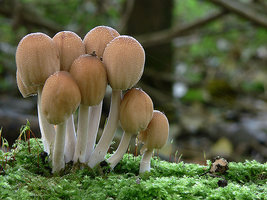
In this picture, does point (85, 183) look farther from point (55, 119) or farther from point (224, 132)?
point (224, 132)

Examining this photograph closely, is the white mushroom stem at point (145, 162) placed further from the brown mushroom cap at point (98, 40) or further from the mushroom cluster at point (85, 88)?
the brown mushroom cap at point (98, 40)

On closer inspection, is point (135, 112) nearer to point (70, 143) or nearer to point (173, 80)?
point (70, 143)

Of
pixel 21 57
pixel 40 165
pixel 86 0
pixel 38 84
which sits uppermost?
pixel 86 0

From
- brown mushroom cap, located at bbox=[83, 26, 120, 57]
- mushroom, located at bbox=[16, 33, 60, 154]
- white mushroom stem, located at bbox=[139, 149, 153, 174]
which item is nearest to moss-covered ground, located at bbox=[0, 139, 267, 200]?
white mushroom stem, located at bbox=[139, 149, 153, 174]

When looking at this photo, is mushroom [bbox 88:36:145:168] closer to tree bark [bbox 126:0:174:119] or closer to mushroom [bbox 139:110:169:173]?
mushroom [bbox 139:110:169:173]

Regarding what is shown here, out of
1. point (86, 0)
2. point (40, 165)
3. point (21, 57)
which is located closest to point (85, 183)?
point (40, 165)

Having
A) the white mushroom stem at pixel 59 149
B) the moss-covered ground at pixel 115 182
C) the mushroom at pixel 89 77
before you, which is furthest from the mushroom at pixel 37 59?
the moss-covered ground at pixel 115 182
